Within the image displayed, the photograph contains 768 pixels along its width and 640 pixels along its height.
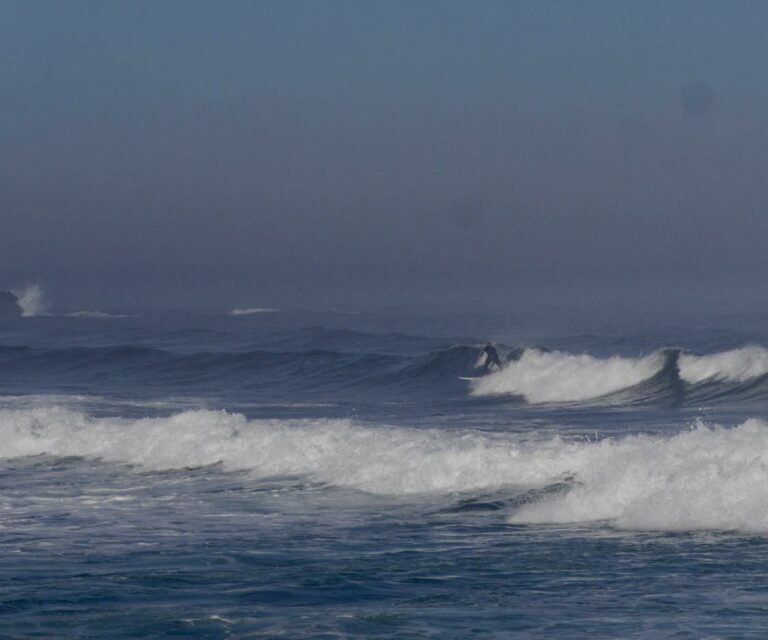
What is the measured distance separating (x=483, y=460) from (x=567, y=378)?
18.4 metres

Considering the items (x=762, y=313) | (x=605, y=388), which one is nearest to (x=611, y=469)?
(x=605, y=388)

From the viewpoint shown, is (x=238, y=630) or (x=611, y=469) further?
(x=611, y=469)

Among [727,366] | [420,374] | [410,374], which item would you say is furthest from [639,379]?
[410,374]

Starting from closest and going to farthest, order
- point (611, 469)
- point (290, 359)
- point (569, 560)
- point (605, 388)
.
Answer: point (569, 560), point (611, 469), point (605, 388), point (290, 359)

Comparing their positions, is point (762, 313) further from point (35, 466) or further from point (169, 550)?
point (169, 550)

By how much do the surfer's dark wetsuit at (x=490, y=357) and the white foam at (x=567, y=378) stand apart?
858mm

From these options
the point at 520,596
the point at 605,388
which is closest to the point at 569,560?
the point at 520,596

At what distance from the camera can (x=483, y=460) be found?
1878 cm

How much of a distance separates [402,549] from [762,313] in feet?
263

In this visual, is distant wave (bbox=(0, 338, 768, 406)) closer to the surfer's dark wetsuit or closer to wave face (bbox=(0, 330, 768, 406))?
wave face (bbox=(0, 330, 768, 406))

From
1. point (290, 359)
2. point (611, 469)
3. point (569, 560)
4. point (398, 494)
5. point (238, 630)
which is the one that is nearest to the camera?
point (238, 630)

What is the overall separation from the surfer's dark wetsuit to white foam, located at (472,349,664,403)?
858 mm

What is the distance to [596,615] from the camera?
10.9m

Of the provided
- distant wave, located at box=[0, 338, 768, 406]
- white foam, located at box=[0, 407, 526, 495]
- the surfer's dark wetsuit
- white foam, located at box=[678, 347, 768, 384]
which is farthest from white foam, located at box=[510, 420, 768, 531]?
the surfer's dark wetsuit
